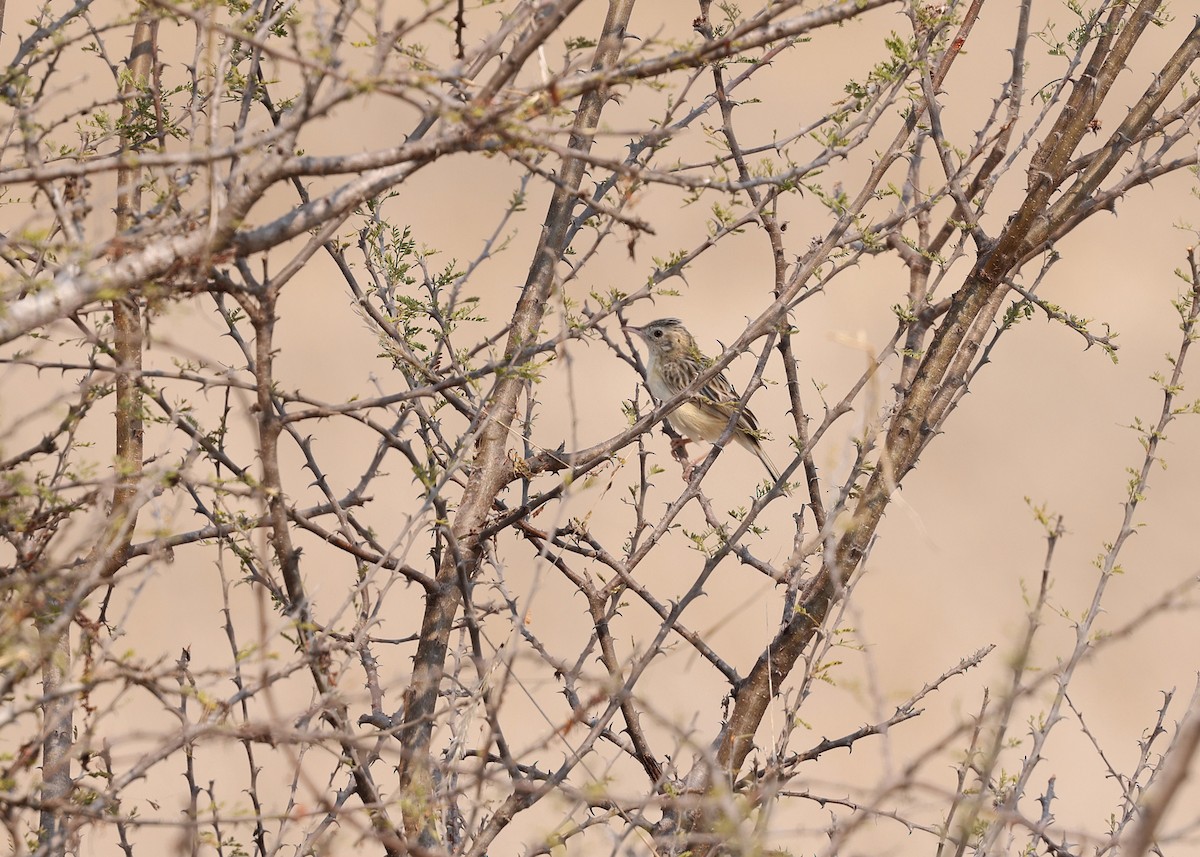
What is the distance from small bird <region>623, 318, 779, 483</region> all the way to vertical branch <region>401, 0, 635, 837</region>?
3421 mm

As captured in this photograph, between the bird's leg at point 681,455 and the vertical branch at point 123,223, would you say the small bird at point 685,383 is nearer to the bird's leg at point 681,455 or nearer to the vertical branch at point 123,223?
the bird's leg at point 681,455

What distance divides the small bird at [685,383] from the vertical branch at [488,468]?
342 cm

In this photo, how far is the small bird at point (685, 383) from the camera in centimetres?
801

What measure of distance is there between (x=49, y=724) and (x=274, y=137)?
1.07 meters

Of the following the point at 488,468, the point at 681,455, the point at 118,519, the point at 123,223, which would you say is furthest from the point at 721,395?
the point at 118,519

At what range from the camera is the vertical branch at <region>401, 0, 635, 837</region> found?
3.75 m

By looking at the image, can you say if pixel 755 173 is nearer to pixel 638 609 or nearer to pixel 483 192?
pixel 638 609

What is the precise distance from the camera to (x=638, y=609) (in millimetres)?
9789

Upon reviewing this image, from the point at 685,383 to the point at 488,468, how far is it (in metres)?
4.17

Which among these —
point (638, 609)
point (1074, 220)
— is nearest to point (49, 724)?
point (1074, 220)

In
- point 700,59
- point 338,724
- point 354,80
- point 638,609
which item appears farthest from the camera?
point 638,609

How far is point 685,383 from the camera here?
27.5 ft

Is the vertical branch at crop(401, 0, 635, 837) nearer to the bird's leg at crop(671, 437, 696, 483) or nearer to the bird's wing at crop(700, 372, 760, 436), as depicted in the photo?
the bird's leg at crop(671, 437, 696, 483)

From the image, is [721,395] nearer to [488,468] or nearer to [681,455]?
[681,455]
